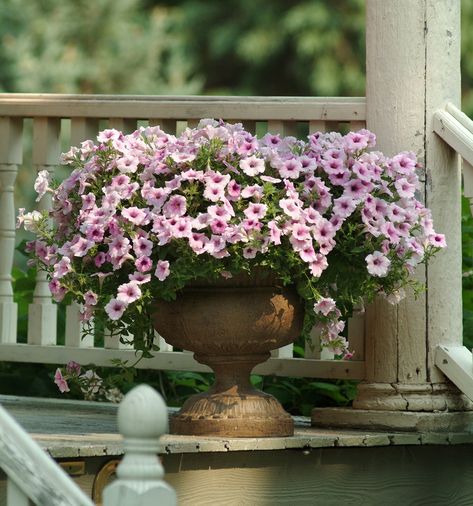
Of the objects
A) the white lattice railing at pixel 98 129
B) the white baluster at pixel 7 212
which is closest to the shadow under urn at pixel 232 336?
the white lattice railing at pixel 98 129

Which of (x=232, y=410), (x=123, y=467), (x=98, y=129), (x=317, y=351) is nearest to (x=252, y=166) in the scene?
(x=232, y=410)

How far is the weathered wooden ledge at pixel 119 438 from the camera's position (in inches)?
138

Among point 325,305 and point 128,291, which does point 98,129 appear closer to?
point 128,291

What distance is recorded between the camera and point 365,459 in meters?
4.05

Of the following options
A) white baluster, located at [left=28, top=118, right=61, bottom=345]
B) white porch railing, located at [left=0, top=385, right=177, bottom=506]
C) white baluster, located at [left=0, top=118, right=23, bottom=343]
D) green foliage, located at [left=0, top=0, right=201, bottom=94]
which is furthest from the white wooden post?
green foliage, located at [left=0, top=0, right=201, bottom=94]

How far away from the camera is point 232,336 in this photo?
3.92m

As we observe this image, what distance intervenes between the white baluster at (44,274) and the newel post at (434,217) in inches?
47.1

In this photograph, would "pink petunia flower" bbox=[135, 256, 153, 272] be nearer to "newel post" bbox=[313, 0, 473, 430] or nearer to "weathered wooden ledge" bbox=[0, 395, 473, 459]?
"weathered wooden ledge" bbox=[0, 395, 473, 459]

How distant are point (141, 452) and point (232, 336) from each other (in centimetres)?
159

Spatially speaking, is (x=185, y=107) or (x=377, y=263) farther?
(x=185, y=107)

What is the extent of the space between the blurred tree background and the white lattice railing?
38.6ft

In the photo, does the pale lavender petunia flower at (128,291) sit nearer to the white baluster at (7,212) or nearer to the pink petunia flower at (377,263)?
the pink petunia flower at (377,263)

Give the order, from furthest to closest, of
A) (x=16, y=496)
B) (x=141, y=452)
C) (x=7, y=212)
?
1. (x=7, y=212)
2. (x=16, y=496)
3. (x=141, y=452)

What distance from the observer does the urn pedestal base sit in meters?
3.91
